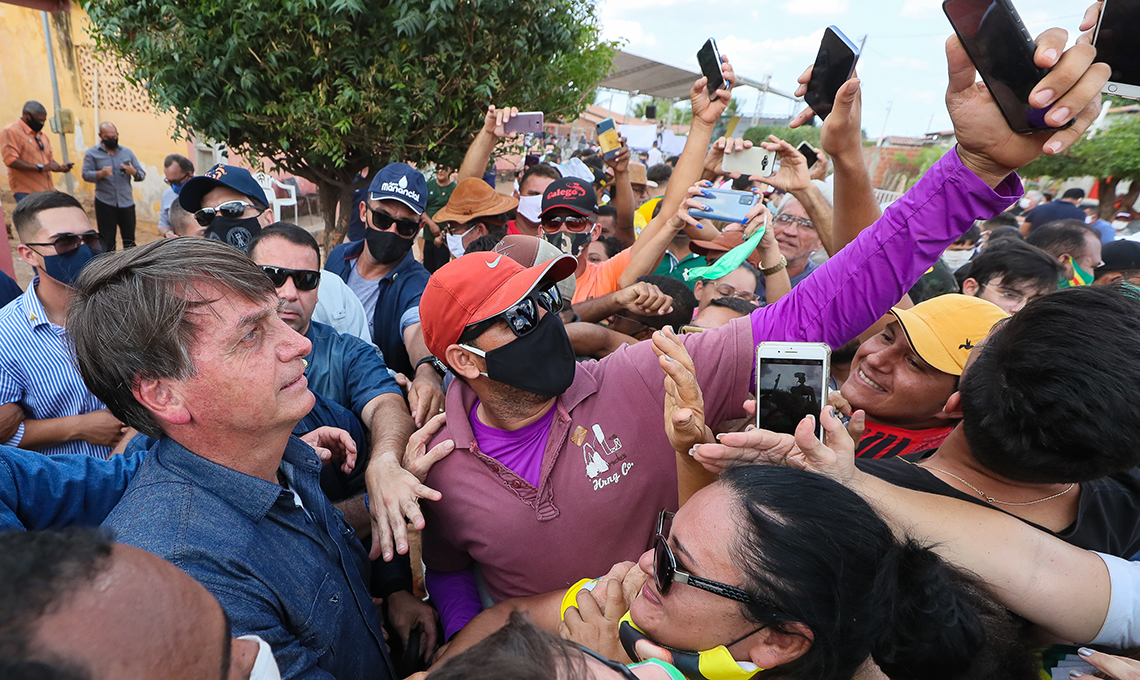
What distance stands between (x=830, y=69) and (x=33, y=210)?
422 centimetres

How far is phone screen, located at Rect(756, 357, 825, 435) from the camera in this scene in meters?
1.75

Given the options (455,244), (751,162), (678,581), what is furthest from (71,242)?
(751,162)

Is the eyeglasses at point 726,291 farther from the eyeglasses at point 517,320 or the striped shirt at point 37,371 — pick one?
the striped shirt at point 37,371

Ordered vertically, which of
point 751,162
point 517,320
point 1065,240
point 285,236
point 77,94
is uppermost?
point 751,162

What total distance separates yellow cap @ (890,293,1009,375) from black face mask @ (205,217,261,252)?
12.4ft

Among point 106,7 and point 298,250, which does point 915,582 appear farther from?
point 106,7

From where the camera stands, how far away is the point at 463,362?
2090mm

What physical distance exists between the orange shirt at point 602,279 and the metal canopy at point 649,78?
572 inches

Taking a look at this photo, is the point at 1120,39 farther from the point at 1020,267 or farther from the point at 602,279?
the point at 602,279

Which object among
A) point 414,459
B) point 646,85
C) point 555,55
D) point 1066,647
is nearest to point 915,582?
point 1066,647

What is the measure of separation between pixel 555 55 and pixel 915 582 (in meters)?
4.35

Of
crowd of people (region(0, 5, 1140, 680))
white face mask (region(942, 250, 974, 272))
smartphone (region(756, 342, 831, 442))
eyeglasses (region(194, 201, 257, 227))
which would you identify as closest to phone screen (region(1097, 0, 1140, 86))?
crowd of people (region(0, 5, 1140, 680))

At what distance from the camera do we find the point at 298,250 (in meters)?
2.90

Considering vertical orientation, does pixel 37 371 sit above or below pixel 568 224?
below
